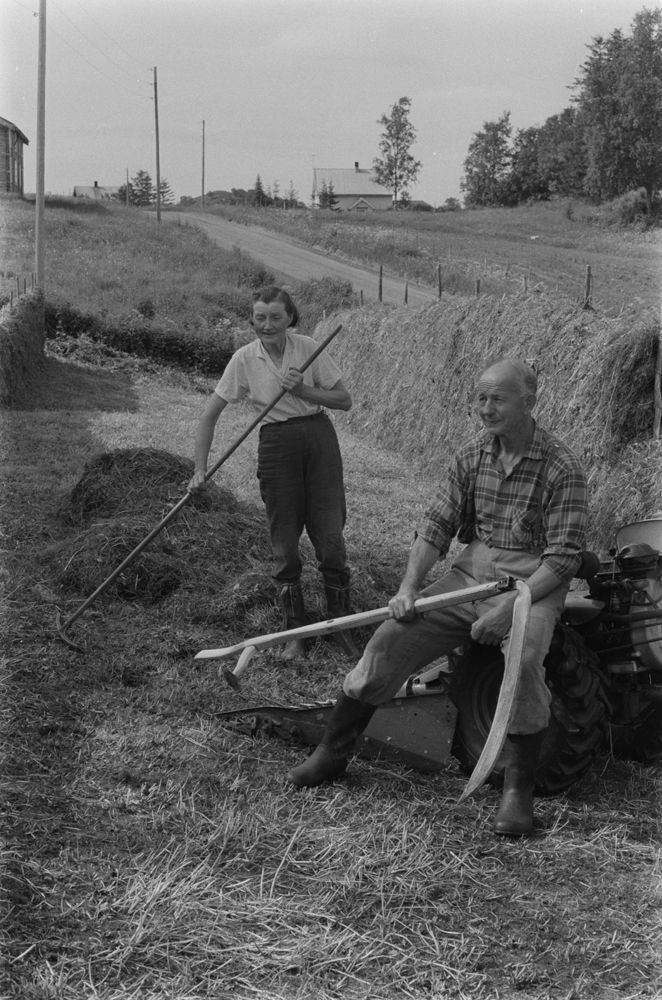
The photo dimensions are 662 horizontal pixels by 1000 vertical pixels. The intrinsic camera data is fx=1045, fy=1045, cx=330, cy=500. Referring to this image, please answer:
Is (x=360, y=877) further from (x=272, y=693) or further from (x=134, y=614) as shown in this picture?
(x=134, y=614)

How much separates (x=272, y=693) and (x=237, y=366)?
5.12 ft

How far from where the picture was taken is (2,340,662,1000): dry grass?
2.61 m

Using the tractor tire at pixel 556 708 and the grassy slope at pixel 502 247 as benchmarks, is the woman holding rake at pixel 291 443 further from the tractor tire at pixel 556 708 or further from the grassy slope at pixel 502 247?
the grassy slope at pixel 502 247

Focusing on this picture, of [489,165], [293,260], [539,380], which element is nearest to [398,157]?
[489,165]

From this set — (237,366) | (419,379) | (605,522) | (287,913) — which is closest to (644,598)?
(287,913)

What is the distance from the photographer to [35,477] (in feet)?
29.2

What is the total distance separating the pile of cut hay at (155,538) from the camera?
5.75 m

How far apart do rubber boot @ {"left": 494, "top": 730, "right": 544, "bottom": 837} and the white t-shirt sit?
2.15m

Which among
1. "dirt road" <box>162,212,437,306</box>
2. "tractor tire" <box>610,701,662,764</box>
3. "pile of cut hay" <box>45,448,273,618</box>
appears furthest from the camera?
"dirt road" <box>162,212,437,306</box>

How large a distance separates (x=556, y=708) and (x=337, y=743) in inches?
30.0

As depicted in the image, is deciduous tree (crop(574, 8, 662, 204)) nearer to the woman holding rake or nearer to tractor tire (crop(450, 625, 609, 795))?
the woman holding rake

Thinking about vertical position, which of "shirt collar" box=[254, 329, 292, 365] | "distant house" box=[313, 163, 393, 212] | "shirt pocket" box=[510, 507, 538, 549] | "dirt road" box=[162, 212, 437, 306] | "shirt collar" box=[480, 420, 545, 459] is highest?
"distant house" box=[313, 163, 393, 212]

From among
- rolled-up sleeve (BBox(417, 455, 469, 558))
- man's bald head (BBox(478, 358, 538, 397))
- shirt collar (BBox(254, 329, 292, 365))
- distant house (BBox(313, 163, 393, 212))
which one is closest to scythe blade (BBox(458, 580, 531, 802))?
rolled-up sleeve (BBox(417, 455, 469, 558))

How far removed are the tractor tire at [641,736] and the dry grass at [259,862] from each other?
6cm
